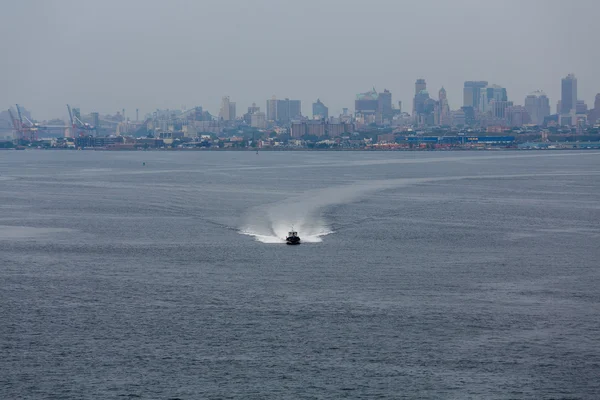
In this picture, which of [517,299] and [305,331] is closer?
[305,331]

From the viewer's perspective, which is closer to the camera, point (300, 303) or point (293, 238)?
point (300, 303)

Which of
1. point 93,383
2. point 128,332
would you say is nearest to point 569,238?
point 128,332

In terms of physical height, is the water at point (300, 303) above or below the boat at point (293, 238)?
below

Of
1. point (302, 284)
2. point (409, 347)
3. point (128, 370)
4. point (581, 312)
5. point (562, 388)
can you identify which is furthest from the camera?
point (302, 284)

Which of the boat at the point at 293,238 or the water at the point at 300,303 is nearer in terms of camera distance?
the water at the point at 300,303

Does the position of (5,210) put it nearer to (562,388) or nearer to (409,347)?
(409,347)

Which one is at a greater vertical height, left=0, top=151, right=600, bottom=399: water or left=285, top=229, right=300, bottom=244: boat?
left=285, top=229, right=300, bottom=244: boat

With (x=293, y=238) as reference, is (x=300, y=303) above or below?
below

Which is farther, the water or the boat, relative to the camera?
the boat
